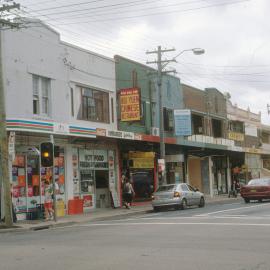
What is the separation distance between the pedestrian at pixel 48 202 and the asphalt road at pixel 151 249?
7.49 meters

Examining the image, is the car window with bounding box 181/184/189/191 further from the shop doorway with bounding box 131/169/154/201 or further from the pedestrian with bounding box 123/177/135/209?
the shop doorway with bounding box 131/169/154/201

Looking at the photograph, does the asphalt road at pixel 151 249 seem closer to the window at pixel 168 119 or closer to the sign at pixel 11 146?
the sign at pixel 11 146

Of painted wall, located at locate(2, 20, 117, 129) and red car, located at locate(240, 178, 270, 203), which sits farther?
red car, located at locate(240, 178, 270, 203)

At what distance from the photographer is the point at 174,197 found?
28.2m

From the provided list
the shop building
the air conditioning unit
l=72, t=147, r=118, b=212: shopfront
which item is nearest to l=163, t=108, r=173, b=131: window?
the shop building

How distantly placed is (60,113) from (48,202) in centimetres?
488

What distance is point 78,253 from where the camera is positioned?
1161 cm

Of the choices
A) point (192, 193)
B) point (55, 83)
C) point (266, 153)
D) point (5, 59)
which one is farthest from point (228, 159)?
point (5, 59)

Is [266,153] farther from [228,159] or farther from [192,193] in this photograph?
[192,193]

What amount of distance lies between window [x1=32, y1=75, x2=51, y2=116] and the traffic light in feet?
13.1

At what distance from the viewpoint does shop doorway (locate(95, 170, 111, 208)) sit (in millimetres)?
31047

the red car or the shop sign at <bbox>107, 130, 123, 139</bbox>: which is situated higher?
the shop sign at <bbox>107, 130, 123, 139</bbox>

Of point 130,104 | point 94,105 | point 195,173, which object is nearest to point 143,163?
point 130,104

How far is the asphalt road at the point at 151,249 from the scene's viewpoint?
9984mm
